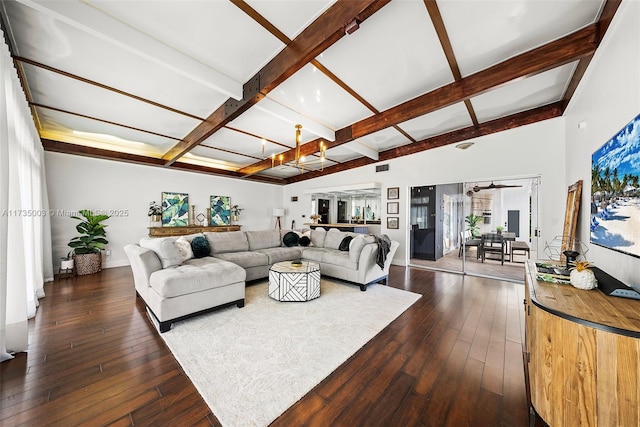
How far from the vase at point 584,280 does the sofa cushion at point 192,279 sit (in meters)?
3.18

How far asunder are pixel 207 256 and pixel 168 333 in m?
1.76

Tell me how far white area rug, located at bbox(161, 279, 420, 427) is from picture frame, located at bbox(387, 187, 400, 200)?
314cm

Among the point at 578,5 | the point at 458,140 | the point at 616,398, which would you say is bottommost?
the point at 616,398

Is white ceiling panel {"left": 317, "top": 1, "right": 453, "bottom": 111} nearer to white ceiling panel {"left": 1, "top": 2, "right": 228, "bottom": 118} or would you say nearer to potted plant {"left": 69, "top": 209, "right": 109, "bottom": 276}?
white ceiling panel {"left": 1, "top": 2, "right": 228, "bottom": 118}

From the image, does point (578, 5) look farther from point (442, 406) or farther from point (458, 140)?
point (442, 406)

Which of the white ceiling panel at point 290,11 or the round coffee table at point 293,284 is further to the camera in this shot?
the round coffee table at point 293,284

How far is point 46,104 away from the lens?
11.7ft

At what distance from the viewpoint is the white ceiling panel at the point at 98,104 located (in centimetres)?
299

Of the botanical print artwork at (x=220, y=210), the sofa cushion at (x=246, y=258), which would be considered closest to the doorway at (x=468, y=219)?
the sofa cushion at (x=246, y=258)

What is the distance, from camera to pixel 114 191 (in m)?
5.66

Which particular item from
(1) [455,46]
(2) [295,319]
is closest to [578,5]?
(1) [455,46]

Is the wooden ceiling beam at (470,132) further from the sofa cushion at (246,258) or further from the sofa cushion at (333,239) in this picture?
the sofa cushion at (246,258)

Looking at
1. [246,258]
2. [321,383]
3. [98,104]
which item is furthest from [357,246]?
[98,104]

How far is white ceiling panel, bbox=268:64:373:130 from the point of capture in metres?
3.01
